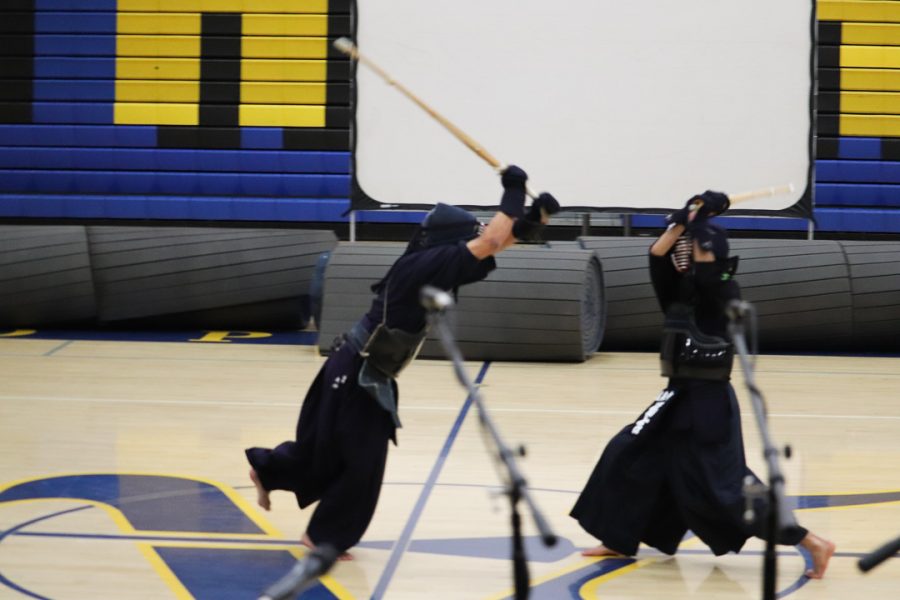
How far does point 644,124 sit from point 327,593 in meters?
7.71

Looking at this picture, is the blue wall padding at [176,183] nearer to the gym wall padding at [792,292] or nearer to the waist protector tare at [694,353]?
the gym wall padding at [792,292]

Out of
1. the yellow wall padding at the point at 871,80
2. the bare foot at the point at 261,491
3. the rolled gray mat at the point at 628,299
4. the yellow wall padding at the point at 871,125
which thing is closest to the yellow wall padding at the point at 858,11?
the yellow wall padding at the point at 871,80

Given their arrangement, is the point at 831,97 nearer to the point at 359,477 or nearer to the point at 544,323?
the point at 544,323

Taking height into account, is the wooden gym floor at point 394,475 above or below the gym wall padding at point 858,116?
below

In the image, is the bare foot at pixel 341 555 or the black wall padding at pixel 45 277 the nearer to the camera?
the bare foot at pixel 341 555

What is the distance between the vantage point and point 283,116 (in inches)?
510

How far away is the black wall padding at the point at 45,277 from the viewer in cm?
1148

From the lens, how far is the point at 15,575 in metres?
5.04

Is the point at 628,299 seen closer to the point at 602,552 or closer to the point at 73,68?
the point at 602,552

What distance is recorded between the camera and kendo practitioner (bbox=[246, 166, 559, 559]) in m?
5.02

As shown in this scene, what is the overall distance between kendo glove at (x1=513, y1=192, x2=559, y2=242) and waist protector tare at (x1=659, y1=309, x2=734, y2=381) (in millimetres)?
760

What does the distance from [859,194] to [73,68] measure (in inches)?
312

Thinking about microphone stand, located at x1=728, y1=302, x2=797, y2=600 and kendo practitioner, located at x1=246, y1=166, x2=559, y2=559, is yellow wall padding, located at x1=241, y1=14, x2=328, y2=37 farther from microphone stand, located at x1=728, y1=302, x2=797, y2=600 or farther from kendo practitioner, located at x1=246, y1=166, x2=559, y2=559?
microphone stand, located at x1=728, y1=302, x2=797, y2=600

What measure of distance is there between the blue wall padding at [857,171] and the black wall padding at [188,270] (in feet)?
16.6
